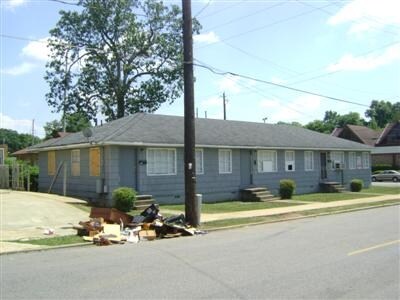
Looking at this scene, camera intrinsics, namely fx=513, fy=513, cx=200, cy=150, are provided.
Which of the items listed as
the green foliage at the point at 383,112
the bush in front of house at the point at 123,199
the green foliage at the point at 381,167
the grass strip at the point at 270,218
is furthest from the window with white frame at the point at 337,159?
the green foliage at the point at 383,112

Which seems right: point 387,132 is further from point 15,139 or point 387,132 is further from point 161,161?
point 15,139

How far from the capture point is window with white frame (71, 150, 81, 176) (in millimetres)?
24734

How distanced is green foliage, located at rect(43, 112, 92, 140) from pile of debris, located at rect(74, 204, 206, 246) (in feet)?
113

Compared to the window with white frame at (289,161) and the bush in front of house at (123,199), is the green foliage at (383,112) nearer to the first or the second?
the window with white frame at (289,161)

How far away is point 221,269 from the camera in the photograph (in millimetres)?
8805

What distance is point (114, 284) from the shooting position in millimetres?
7770

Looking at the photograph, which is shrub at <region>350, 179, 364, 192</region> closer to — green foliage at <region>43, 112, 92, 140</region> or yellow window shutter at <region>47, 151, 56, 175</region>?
yellow window shutter at <region>47, 151, 56, 175</region>

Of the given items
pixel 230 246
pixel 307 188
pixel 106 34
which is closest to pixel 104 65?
pixel 106 34

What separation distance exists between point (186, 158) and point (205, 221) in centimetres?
251

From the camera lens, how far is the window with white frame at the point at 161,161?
76.8 ft

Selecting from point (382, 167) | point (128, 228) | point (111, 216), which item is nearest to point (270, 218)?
point (128, 228)

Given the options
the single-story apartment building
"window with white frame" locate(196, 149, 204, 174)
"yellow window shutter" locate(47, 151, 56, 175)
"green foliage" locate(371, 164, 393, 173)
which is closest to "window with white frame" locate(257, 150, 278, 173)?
the single-story apartment building

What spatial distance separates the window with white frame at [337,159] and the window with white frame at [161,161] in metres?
14.8

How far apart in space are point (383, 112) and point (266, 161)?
93079 mm
